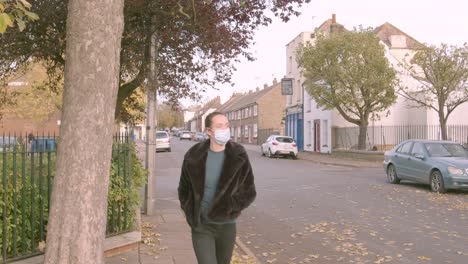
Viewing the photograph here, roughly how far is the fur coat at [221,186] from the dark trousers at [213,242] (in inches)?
3.9

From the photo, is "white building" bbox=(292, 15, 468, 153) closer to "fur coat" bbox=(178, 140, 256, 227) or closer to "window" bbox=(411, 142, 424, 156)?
"window" bbox=(411, 142, 424, 156)

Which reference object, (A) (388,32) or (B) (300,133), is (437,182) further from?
(B) (300,133)

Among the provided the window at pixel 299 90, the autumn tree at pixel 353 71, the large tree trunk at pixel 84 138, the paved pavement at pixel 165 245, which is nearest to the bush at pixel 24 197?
the paved pavement at pixel 165 245

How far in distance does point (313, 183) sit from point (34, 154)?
1169 centimetres

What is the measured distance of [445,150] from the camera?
48.2 ft

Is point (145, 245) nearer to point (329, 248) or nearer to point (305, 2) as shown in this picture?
point (329, 248)

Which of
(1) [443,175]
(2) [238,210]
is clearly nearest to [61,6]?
(2) [238,210]

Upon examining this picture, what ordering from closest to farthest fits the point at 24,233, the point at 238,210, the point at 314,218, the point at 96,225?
the point at 96,225
the point at 238,210
the point at 24,233
the point at 314,218

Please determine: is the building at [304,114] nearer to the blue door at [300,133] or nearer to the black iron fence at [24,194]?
the blue door at [300,133]

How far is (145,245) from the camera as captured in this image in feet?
22.8

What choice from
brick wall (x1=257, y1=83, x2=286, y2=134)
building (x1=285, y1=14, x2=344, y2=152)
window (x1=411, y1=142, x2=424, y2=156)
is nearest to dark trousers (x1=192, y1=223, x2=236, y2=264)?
window (x1=411, y1=142, x2=424, y2=156)

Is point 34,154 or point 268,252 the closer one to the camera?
point 34,154

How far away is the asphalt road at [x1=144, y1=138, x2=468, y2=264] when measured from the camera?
702 cm

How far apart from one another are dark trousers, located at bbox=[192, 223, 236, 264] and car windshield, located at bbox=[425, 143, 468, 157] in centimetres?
1152
